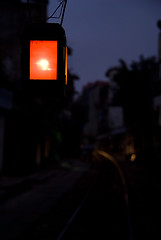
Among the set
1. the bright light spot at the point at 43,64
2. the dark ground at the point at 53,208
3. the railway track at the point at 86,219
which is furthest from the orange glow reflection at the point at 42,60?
the dark ground at the point at 53,208

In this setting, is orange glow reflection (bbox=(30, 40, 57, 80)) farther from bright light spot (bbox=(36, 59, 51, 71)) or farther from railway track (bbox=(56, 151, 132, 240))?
railway track (bbox=(56, 151, 132, 240))

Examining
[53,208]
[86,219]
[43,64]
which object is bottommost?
[53,208]

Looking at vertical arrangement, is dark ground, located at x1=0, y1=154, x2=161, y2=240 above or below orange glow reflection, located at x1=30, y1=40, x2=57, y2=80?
below

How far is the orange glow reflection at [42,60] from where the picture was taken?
13.6 ft

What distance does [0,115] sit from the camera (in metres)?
17.0

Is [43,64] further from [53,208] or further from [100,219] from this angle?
[53,208]

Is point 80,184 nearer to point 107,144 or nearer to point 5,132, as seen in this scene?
point 5,132

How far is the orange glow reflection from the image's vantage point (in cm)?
414

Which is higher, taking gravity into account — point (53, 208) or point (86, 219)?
point (86, 219)

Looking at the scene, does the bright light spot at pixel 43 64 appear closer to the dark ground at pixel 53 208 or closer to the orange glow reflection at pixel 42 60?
the orange glow reflection at pixel 42 60

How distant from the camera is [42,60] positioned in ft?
13.7

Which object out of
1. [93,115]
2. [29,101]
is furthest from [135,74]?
A: [93,115]

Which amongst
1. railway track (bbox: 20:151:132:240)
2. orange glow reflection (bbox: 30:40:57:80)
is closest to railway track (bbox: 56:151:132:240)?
railway track (bbox: 20:151:132:240)

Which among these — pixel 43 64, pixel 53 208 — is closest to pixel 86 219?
pixel 53 208
